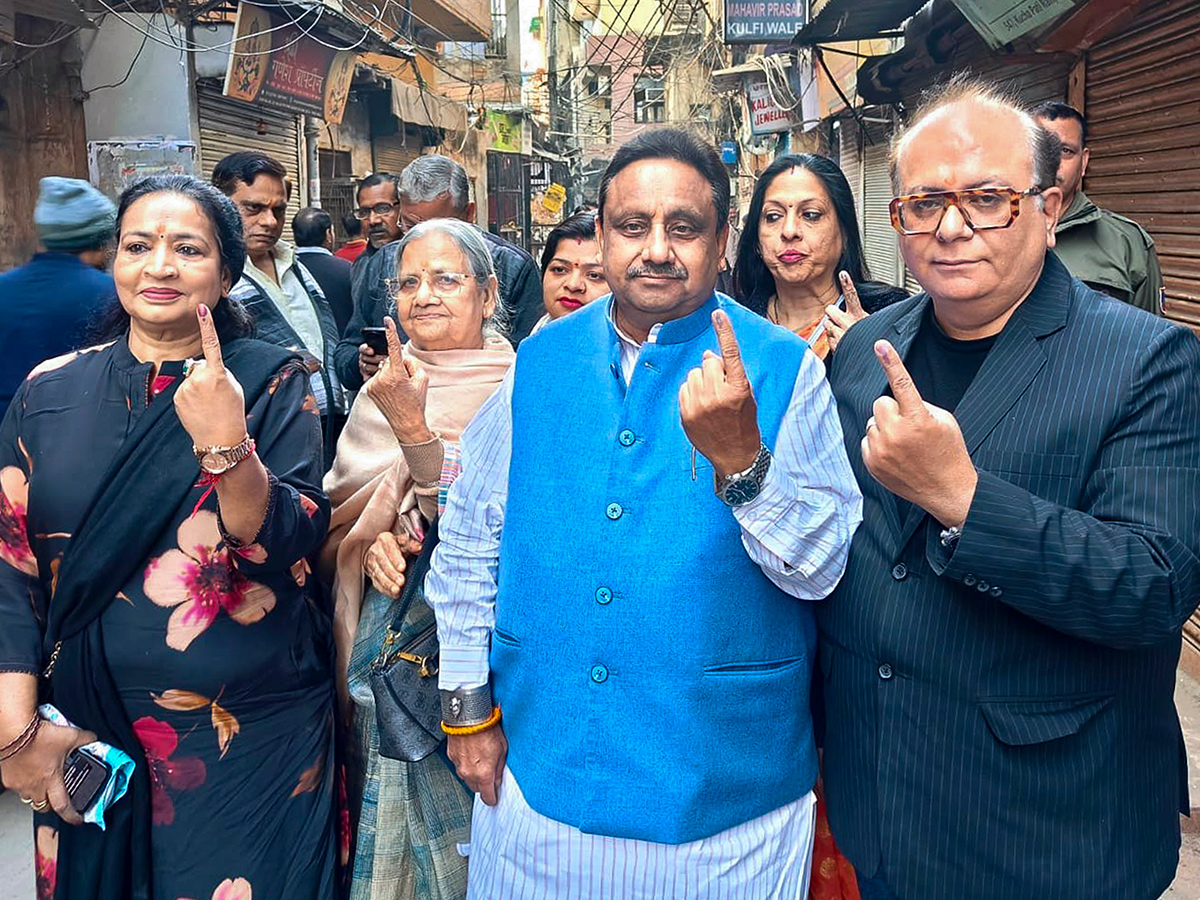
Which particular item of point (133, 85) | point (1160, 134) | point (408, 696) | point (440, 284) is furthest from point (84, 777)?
point (133, 85)

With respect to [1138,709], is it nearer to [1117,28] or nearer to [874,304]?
[874,304]

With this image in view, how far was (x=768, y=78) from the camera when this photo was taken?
51.0 ft

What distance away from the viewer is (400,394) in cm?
221

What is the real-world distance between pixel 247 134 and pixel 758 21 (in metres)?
5.58

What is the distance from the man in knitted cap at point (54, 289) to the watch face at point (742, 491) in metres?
2.97

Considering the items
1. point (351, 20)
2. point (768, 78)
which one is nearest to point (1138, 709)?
point (351, 20)

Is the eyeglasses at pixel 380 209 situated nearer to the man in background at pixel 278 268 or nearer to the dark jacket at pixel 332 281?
the dark jacket at pixel 332 281

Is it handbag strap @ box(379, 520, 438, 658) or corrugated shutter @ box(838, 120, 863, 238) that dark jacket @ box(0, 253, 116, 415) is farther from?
corrugated shutter @ box(838, 120, 863, 238)

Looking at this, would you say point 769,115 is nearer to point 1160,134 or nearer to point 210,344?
point 1160,134

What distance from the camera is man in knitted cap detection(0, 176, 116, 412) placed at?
3.67 metres

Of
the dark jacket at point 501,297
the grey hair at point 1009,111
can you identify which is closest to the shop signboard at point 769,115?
the dark jacket at point 501,297

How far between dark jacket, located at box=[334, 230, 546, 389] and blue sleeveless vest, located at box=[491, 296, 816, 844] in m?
2.12

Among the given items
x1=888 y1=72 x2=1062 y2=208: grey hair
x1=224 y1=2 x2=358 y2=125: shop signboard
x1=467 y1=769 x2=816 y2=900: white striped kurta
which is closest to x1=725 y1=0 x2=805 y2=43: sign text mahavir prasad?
x1=224 y1=2 x2=358 y2=125: shop signboard

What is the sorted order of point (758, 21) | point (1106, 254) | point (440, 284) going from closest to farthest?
point (440, 284) < point (1106, 254) < point (758, 21)
